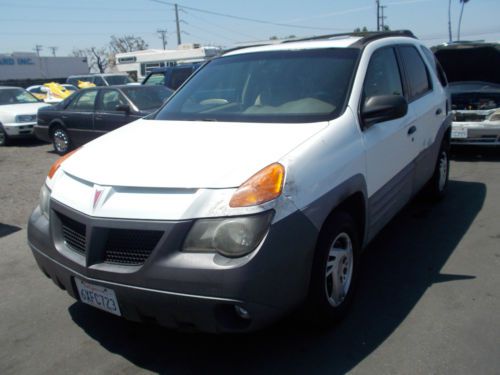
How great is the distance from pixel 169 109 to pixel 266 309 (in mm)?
2175

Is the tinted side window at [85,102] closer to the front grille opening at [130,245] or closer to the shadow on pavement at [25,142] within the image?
the shadow on pavement at [25,142]

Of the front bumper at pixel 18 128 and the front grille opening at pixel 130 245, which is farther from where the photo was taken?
the front bumper at pixel 18 128

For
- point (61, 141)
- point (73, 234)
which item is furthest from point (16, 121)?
point (73, 234)

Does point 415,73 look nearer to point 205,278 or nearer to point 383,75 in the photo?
point 383,75

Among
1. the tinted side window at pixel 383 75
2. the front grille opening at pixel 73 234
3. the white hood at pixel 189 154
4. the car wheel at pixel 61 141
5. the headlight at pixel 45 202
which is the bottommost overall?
the car wheel at pixel 61 141

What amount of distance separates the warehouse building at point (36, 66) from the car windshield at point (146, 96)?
4323cm

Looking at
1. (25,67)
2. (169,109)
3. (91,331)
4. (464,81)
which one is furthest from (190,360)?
(25,67)

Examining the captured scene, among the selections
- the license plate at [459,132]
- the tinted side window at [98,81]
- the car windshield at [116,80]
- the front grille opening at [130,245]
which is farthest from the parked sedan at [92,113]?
the tinted side window at [98,81]

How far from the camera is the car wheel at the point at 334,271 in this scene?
2.85 meters

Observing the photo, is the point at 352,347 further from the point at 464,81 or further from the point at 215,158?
the point at 464,81

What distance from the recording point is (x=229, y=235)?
245cm

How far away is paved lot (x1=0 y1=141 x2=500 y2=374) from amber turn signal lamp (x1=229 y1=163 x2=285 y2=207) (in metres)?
1.02

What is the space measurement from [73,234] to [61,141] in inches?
340

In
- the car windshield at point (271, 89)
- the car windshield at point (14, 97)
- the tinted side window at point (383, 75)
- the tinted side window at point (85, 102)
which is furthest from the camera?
the car windshield at point (14, 97)
